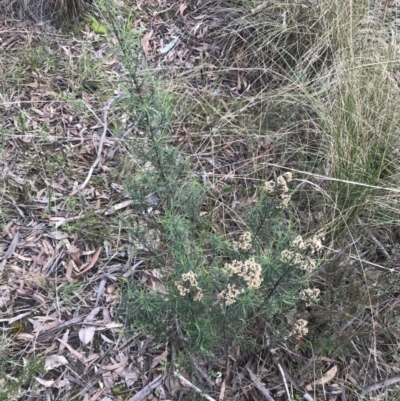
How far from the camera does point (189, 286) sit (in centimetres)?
154

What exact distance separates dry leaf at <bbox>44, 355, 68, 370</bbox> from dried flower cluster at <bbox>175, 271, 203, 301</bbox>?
65 cm

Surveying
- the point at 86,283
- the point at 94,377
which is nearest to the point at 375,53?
the point at 86,283

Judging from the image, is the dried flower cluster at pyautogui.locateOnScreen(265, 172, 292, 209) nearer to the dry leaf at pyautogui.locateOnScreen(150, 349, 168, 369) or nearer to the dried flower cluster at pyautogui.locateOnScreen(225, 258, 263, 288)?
the dried flower cluster at pyautogui.locateOnScreen(225, 258, 263, 288)

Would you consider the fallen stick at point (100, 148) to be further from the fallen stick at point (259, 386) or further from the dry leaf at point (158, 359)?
the fallen stick at point (259, 386)

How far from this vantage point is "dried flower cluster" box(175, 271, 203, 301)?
4.82ft

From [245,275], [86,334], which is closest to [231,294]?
[245,275]

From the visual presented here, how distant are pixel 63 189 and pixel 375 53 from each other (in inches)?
65.8

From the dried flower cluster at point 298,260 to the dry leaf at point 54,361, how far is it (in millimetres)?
957

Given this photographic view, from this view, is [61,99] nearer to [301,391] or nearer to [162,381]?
[162,381]

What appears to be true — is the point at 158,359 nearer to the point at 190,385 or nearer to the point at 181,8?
the point at 190,385

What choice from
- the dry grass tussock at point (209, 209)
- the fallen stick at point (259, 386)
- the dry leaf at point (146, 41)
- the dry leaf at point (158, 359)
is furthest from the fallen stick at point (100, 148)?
the fallen stick at point (259, 386)

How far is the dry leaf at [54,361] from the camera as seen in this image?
6.17ft

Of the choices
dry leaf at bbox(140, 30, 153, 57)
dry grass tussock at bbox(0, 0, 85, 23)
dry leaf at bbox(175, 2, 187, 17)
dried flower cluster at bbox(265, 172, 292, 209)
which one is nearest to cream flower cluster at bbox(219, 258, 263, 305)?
dried flower cluster at bbox(265, 172, 292, 209)

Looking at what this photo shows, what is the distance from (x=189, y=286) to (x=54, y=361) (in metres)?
0.71
